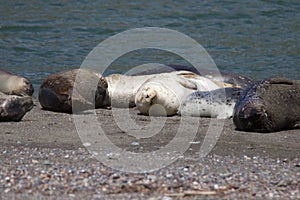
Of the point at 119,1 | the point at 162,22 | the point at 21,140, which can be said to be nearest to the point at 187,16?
the point at 162,22

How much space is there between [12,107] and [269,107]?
240 centimetres

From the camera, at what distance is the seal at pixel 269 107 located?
6.50 metres

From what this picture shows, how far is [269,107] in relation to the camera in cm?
653

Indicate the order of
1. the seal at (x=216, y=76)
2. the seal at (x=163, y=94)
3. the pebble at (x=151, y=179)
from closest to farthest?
the pebble at (x=151, y=179) → the seal at (x=163, y=94) → the seal at (x=216, y=76)

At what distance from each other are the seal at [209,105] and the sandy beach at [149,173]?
74cm

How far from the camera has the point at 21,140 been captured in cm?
582

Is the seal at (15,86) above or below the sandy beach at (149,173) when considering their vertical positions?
below

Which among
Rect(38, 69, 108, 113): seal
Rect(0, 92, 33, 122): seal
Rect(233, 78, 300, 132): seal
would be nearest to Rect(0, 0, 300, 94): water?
Rect(38, 69, 108, 113): seal

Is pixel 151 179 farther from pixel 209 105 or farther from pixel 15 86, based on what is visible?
pixel 15 86

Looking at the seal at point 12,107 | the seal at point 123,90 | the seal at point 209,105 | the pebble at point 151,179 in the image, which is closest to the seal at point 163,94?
the seal at point 209,105

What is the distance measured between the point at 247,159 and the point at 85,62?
6.26 metres

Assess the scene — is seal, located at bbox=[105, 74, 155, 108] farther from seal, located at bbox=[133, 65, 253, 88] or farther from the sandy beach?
the sandy beach

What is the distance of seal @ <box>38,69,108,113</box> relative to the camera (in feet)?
24.5

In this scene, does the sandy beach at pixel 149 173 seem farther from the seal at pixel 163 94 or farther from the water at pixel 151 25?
the water at pixel 151 25
